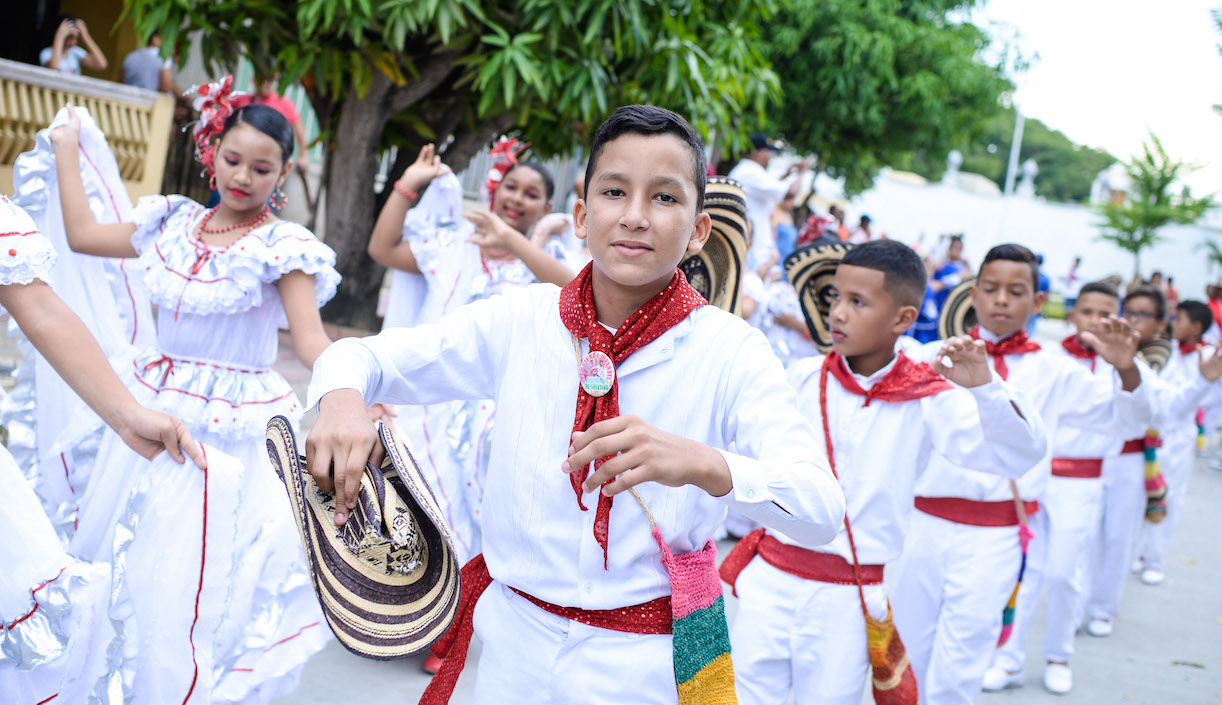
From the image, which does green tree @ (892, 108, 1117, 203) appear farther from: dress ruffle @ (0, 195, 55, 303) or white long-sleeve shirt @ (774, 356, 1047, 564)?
dress ruffle @ (0, 195, 55, 303)

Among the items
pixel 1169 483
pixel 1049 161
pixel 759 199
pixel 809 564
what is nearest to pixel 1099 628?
pixel 1169 483

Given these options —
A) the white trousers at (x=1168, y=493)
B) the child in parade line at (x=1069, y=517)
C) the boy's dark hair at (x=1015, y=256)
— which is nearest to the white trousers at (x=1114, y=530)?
the child in parade line at (x=1069, y=517)

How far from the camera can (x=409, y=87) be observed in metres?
7.90

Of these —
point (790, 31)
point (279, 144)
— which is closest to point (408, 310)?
point (279, 144)

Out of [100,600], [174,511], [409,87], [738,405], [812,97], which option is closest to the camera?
[738,405]

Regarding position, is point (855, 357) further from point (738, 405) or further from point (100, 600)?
point (100, 600)

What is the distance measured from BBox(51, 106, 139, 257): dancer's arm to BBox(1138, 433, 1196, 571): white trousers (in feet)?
23.5

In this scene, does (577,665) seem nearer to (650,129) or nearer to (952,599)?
(650,129)

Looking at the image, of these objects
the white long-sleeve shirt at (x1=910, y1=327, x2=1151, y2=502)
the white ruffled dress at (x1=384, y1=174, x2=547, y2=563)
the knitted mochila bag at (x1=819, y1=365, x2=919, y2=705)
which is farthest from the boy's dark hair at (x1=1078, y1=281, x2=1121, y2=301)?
the knitted mochila bag at (x1=819, y1=365, x2=919, y2=705)

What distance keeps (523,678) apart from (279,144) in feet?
7.04

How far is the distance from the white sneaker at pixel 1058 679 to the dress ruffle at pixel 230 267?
4001 millimetres

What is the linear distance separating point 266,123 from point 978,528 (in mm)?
2970

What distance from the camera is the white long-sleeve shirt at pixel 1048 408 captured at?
4070 millimetres

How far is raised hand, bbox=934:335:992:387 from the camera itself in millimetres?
3016
